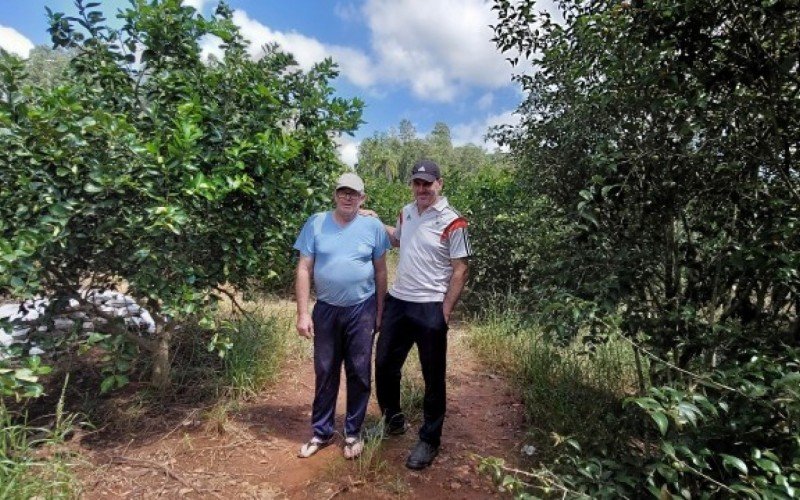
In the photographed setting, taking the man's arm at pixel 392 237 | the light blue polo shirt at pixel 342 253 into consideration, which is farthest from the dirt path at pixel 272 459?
the man's arm at pixel 392 237

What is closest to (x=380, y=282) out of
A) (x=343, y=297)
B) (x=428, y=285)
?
(x=343, y=297)

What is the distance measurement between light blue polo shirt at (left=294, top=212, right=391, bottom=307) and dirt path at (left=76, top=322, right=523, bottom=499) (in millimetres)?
1035

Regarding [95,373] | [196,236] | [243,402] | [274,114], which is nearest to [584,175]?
[274,114]

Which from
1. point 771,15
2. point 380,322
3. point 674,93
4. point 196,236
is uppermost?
point 771,15

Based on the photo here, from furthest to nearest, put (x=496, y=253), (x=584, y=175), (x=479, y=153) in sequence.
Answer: (x=479, y=153) < (x=496, y=253) < (x=584, y=175)

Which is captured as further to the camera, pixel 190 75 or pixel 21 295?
pixel 190 75

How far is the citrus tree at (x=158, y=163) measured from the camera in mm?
3047

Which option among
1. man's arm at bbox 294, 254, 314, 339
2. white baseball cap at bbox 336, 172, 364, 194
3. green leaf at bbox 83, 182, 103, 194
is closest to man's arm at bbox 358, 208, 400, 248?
white baseball cap at bbox 336, 172, 364, 194

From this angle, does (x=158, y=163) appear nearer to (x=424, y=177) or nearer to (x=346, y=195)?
(x=346, y=195)

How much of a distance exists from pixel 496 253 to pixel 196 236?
550cm

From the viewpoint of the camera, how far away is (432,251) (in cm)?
326

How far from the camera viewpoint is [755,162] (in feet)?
6.89

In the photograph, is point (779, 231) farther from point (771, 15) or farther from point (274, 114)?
point (274, 114)

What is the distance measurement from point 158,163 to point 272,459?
6.83 feet
